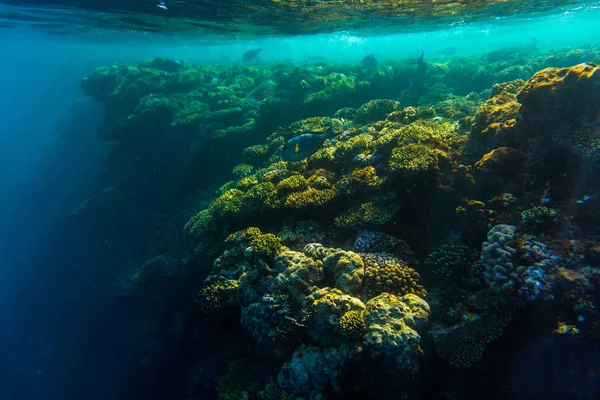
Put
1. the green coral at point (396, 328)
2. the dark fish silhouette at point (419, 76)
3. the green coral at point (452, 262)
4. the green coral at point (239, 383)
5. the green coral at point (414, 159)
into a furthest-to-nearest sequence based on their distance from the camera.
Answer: the dark fish silhouette at point (419, 76), the green coral at point (414, 159), the green coral at point (239, 383), the green coral at point (452, 262), the green coral at point (396, 328)

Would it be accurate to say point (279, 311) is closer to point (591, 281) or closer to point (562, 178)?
point (591, 281)

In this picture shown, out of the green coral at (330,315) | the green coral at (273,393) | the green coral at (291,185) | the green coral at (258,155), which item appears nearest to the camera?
the green coral at (330,315)

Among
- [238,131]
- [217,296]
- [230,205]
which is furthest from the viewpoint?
[238,131]

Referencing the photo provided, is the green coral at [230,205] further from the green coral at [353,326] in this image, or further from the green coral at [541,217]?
the green coral at [541,217]

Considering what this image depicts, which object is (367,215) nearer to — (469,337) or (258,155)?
(469,337)

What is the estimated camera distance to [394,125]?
8484 millimetres

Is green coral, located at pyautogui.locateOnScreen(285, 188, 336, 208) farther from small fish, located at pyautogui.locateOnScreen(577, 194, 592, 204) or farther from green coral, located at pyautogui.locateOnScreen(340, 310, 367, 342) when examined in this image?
small fish, located at pyautogui.locateOnScreen(577, 194, 592, 204)

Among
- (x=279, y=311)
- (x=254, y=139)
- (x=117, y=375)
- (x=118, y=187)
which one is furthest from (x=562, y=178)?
(x=118, y=187)

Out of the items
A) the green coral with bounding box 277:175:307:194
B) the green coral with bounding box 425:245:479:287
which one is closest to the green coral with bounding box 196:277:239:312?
the green coral with bounding box 277:175:307:194

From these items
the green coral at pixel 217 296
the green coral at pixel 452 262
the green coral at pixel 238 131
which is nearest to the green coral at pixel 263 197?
the green coral at pixel 217 296

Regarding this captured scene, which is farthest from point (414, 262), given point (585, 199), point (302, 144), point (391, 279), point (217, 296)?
point (217, 296)

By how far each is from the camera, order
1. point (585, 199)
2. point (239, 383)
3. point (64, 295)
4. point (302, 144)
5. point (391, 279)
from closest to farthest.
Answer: point (585, 199) → point (391, 279) → point (239, 383) → point (302, 144) → point (64, 295)

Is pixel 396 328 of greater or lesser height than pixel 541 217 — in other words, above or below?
below

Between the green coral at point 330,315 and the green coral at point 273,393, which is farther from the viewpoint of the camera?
the green coral at point 273,393
